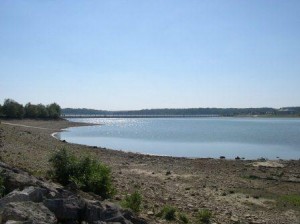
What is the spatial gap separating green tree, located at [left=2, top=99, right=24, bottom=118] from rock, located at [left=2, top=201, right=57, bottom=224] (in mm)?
121688

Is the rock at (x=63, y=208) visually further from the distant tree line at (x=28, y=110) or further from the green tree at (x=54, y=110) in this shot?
the green tree at (x=54, y=110)

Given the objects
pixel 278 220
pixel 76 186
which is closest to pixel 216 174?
pixel 278 220

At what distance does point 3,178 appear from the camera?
10789 millimetres

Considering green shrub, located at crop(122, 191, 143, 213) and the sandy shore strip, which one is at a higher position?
green shrub, located at crop(122, 191, 143, 213)

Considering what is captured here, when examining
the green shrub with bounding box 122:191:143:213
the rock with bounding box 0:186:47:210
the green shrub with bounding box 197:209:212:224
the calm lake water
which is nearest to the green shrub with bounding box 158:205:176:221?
the green shrub with bounding box 122:191:143:213

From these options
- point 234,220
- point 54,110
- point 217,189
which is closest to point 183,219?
point 234,220

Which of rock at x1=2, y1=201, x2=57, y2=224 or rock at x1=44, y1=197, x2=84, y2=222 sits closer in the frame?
rock at x1=2, y1=201, x2=57, y2=224

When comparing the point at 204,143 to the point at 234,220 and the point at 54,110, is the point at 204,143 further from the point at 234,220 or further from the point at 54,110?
the point at 54,110

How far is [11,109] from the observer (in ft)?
402

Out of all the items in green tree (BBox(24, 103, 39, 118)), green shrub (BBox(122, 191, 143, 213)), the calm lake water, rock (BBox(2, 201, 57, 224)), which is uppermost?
green tree (BBox(24, 103, 39, 118))

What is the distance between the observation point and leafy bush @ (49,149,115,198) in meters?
14.6

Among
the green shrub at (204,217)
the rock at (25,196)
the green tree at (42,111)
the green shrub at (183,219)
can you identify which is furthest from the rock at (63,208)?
the green tree at (42,111)

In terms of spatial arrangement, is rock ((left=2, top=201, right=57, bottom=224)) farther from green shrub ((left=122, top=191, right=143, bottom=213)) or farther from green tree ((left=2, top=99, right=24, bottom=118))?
green tree ((left=2, top=99, right=24, bottom=118))

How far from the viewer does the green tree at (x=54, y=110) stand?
152 meters
